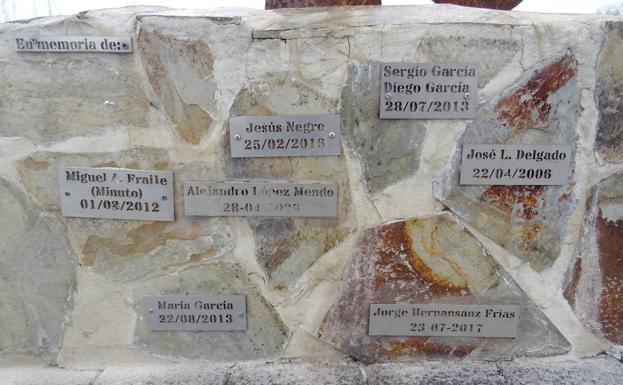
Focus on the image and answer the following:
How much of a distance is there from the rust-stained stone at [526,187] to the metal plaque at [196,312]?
82 centimetres

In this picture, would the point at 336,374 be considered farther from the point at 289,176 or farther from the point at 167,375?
the point at 289,176

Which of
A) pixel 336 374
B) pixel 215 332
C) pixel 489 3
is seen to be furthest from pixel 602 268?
pixel 215 332

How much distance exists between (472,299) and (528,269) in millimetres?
219

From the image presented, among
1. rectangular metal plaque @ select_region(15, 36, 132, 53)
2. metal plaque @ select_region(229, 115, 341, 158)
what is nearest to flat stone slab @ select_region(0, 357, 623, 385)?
metal plaque @ select_region(229, 115, 341, 158)

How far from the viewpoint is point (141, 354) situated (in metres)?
1.55

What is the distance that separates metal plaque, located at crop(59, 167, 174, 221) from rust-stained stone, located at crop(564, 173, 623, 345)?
143 cm

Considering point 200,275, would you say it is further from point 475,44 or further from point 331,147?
point 475,44

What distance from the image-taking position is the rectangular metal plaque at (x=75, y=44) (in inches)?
53.0

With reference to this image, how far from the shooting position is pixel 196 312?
4.97 feet

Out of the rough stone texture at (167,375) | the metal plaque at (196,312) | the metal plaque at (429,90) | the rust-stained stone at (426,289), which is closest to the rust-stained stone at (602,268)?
the rust-stained stone at (426,289)

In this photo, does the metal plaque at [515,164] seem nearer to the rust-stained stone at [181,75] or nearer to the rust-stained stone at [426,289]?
the rust-stained stone at [426,289]

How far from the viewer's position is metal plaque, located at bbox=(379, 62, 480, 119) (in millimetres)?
1326

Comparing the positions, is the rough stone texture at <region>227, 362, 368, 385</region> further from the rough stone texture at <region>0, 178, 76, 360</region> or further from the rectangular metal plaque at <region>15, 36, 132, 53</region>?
the rectangular metal plaque at <region>15, 36, 132, 53</region>

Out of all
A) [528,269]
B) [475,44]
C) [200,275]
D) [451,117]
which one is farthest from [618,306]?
[200,275]
